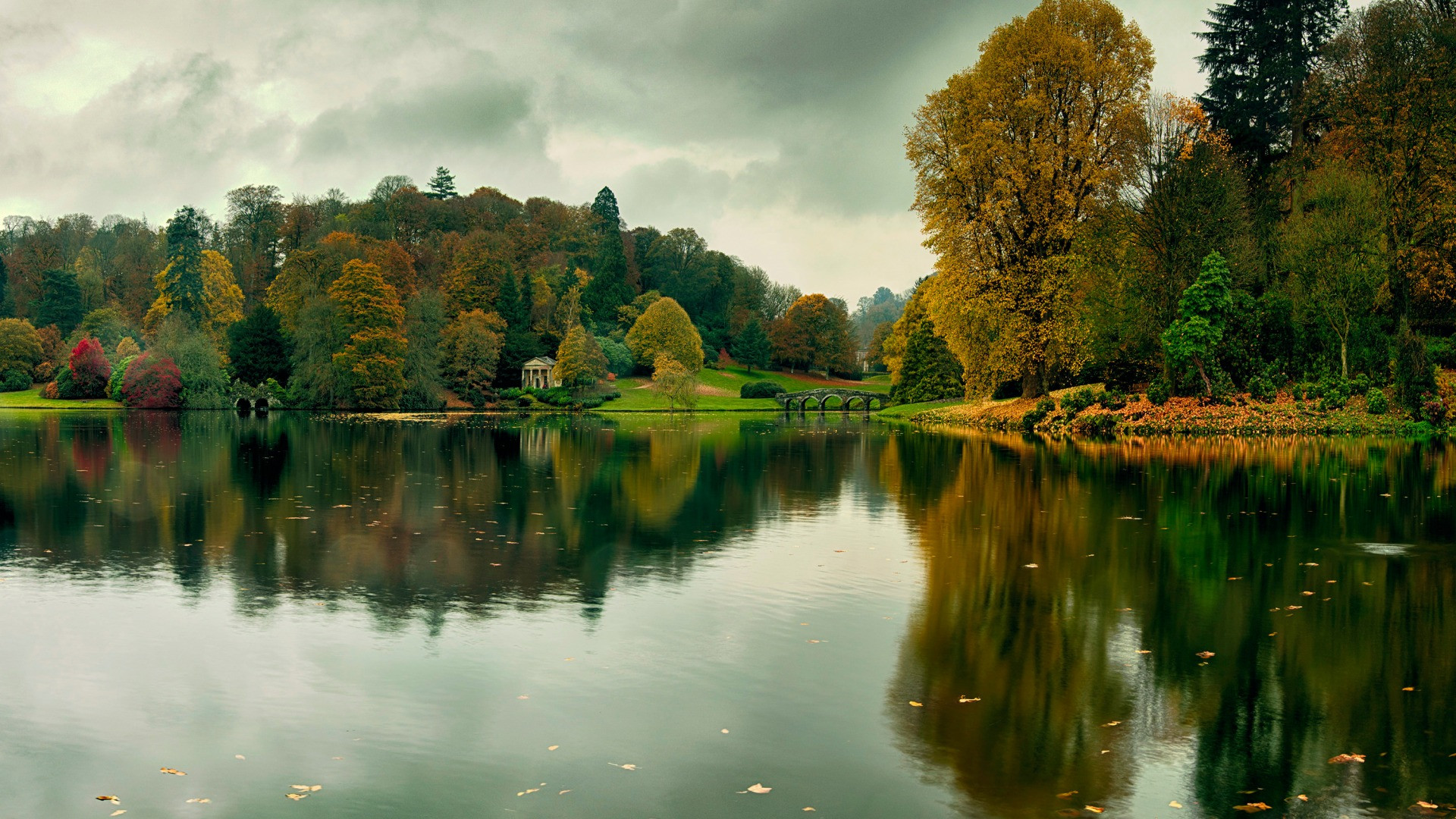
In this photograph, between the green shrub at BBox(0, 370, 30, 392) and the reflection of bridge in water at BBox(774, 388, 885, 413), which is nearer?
the reflection of bridge in water at BBox(774, 388, 885, 413)

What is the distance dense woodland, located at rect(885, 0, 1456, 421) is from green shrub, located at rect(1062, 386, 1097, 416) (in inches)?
52.8

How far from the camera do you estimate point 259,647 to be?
9352 mm

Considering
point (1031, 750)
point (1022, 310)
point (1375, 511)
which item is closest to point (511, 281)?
point (1022, 310)

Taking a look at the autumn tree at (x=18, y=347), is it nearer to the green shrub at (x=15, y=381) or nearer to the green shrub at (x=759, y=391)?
the green shrub at (x=15, y=381)

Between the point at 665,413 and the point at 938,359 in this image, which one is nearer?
the point at 938,359

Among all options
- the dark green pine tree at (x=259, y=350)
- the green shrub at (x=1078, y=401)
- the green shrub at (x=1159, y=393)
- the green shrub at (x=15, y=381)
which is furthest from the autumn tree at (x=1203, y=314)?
the green shrub at (x=15, y=381)

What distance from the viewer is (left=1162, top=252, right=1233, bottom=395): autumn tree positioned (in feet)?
134

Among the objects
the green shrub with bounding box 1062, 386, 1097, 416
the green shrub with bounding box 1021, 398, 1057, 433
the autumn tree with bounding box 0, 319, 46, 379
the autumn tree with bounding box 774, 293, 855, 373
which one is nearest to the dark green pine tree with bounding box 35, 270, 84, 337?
the autumn tree with bounding box 0, 319, 46, 379

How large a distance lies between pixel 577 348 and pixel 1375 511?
79090 mm

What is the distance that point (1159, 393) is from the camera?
44.6 metres

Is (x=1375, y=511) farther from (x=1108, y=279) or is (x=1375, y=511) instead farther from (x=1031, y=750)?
(x=1108, y=279)

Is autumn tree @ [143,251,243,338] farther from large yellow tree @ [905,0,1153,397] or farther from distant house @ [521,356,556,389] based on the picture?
large yellow tree @ [905,0,1153,397]

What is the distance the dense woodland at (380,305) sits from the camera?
79750 millimetres

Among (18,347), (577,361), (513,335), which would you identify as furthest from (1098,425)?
(18,347)
